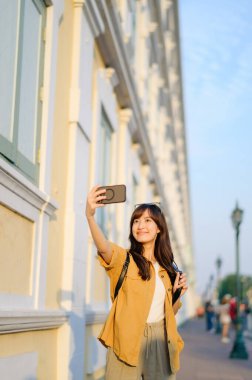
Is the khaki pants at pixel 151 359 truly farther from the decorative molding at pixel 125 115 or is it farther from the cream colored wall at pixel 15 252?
the decorative molding at pixel 125 115

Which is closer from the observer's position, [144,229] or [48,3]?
[144,229]

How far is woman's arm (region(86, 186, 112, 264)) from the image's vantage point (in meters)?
3.92

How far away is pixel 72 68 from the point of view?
7.72 m

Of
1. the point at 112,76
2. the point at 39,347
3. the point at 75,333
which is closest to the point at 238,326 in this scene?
the point at 112,76

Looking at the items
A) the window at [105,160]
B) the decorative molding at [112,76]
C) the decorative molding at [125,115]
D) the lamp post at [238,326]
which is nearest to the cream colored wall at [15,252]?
the window at [105,160]

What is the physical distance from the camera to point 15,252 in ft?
17.1

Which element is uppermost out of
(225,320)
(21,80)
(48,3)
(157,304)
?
(48,3)

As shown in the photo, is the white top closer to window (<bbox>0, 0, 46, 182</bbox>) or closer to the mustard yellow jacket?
the mustard yellow jacket

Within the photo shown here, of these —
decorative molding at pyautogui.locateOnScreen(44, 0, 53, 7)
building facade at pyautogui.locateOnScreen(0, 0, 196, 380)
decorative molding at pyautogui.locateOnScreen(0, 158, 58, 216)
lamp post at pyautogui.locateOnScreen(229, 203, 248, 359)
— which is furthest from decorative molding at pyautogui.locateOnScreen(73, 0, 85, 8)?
lamp post at pyautogui.locateOnScreen(229, 203, 248, 359)

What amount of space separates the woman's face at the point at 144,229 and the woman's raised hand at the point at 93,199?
0.48 meters

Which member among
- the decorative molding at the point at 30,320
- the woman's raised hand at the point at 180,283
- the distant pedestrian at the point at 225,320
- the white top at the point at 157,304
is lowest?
the distant pedestrian at the point at 225,320

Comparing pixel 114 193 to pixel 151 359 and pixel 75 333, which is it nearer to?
pixel 151 359

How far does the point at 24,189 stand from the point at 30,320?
109cm

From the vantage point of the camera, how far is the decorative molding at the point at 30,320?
15.5 feet
